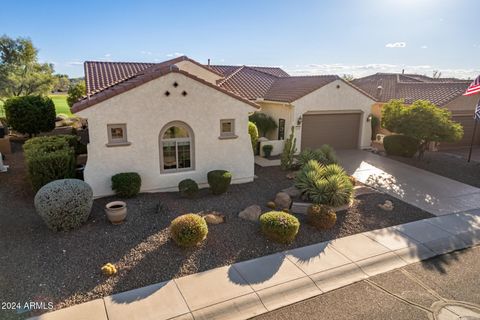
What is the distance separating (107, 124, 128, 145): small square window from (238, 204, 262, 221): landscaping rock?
4745 millimetres

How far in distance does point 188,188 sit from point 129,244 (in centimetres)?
336

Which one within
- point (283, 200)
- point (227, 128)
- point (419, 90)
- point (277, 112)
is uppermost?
point (419, 90)

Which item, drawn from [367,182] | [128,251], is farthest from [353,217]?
[128,251]

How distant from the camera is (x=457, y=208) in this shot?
37.8 feet

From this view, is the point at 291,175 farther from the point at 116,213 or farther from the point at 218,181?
the point at 116,213

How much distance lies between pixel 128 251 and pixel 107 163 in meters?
4.03

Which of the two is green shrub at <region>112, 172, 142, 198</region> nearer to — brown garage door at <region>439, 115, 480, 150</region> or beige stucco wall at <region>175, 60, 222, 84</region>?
beige stucco wall at <region>175, 60, 222, 84</region>

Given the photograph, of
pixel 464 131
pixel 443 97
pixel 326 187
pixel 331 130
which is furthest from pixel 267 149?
pixel 464 131

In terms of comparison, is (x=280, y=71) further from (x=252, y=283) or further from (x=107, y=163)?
(x=252, y=283)

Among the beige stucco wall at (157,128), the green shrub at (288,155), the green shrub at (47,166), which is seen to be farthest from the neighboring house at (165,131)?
the green shrub at (288,155)

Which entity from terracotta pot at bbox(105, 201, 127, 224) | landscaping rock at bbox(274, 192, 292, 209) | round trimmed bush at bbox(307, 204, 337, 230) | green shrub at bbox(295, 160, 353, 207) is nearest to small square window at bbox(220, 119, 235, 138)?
landscaping rock at bbox(274, 192, 292, 209)

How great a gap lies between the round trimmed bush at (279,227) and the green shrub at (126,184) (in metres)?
4.80

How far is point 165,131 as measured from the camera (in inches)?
452

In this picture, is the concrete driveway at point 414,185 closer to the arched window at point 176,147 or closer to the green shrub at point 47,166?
the arched window at point 176,147
